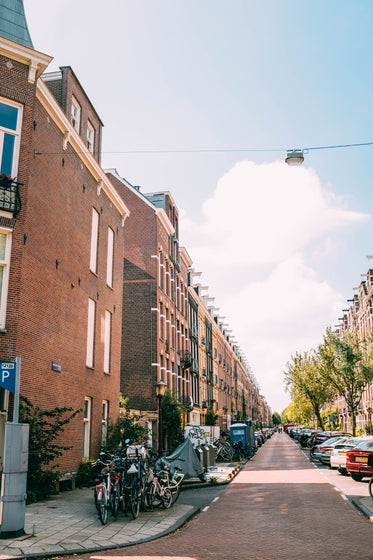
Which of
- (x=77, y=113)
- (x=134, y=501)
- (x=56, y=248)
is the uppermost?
(x=77, y=113)

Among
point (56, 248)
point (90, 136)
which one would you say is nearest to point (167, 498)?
point (56, 248)

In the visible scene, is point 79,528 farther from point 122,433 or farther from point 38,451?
point 122,433

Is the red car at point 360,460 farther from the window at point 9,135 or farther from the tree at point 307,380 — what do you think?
the tree at point 307,380

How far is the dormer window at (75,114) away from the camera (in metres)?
20.0

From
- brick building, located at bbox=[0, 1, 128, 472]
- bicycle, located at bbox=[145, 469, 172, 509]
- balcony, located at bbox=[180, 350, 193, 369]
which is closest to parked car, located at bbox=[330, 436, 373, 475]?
brick building, located at bbox=[0, 1, 128, 472]

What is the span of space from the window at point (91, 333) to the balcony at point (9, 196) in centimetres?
699

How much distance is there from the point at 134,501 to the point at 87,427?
8.60 meters

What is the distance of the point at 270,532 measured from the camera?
9867mm

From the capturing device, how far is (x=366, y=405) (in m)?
59.9

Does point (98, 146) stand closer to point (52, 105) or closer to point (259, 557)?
point (52, 105)

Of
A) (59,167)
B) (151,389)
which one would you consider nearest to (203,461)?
(151,389)

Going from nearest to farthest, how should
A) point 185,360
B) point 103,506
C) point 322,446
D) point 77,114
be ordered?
point 103,506 < point 77,114 < point 322,446 < point 185,360

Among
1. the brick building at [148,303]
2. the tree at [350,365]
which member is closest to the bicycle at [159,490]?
the brick building at [148,303]

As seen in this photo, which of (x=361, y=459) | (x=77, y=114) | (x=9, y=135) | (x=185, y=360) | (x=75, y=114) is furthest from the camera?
(x=185, y=360)
